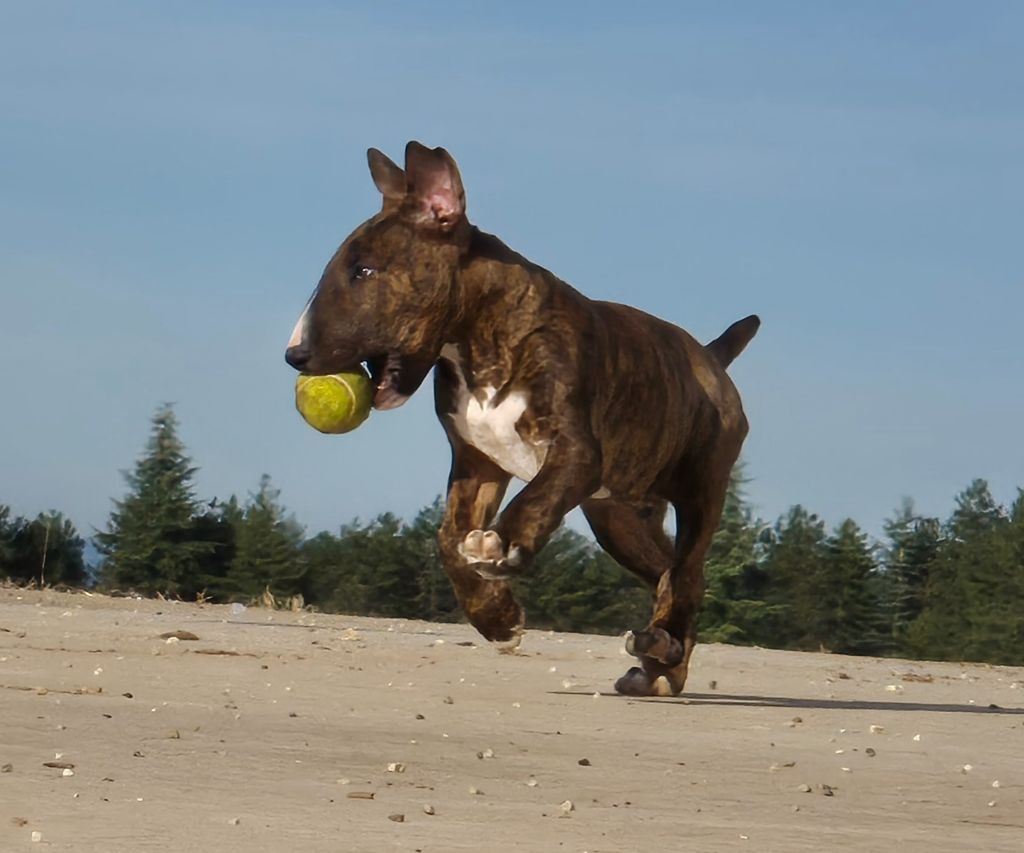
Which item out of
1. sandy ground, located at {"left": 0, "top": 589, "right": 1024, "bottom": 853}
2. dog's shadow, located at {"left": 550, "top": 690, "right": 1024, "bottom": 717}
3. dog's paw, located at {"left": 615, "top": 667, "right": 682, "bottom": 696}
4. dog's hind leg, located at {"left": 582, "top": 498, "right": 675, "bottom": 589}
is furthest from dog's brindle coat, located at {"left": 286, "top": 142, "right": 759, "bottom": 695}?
dog's shadow, located at {"left": 550, "top": 690, "right": 1024, "bottom": 717}

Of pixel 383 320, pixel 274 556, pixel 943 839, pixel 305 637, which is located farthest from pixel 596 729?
pixel 274 556

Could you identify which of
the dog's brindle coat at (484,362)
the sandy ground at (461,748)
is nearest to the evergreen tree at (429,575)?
the sandy ground at (461,748)

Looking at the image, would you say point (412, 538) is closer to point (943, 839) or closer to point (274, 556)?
point (274, 556)

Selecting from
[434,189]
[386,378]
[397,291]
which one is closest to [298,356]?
[386,378]

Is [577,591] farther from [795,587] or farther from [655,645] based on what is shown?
[655,645]

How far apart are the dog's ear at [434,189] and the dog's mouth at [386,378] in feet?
1.92

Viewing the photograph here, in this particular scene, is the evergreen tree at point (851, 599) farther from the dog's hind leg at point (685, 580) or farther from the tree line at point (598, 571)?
the dog's hind leg at point (685, 580)

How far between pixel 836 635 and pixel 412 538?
5.98m

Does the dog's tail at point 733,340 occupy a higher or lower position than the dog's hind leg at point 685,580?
higher

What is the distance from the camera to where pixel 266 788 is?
6.24 meters

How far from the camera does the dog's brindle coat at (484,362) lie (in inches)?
297

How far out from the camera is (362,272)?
761cm

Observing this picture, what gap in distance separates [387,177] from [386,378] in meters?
0.89

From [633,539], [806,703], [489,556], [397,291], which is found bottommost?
[806,703]
